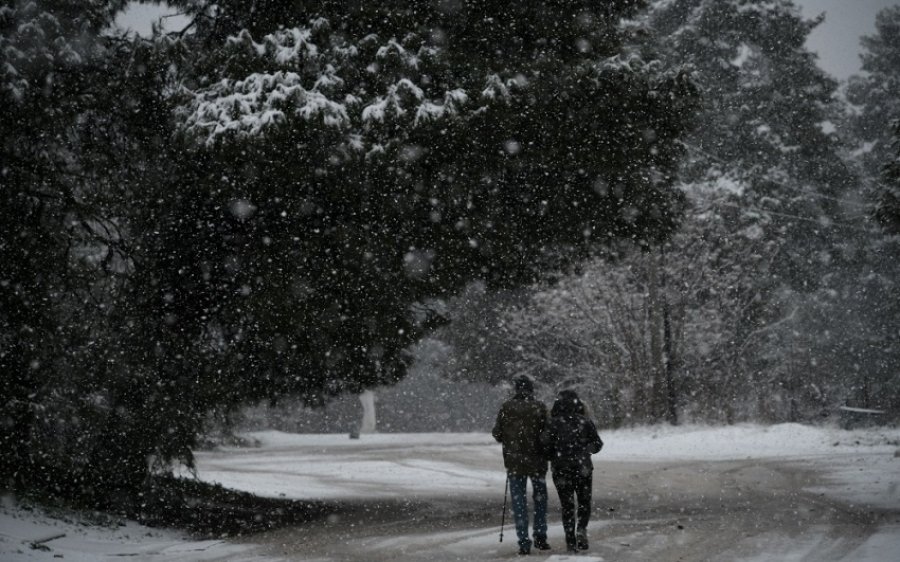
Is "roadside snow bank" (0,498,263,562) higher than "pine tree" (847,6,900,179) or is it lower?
lower


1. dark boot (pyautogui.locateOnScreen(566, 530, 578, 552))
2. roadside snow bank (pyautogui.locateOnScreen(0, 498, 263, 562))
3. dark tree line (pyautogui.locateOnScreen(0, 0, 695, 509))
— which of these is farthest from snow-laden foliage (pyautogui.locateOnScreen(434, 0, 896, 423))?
dark boot (pyautogui.locateOnScreen(566, 530, 578, 552))

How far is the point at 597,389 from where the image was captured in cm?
3016

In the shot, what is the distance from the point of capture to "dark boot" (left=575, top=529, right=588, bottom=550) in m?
7.91

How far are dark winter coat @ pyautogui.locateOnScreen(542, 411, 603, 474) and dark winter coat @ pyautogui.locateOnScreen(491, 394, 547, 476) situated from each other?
0.10 meters

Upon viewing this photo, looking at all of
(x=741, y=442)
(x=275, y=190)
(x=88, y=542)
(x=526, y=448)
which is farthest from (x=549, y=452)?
(x=741, y=442)

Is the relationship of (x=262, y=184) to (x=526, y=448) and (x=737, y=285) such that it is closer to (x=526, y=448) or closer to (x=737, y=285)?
(x=526, y=448)

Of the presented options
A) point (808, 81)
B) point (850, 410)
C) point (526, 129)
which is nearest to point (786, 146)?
point (808, 81)

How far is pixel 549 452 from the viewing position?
319 inches

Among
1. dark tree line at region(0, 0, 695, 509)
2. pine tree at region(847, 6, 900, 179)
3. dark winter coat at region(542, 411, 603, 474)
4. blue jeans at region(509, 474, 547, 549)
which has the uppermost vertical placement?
pine tree at region(847, 6, 900, 179)

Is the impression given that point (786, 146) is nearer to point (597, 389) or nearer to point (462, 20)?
point (597, 389)

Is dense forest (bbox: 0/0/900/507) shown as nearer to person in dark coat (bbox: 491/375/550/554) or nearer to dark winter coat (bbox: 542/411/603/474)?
person in dark coat (bbox: 491/375/550/554)

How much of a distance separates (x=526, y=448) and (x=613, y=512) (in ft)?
11.8

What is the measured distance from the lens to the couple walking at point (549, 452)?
7.99 meters

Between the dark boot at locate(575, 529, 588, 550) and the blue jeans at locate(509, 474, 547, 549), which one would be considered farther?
the dark boot at locate(575, 529, 588, 550)
